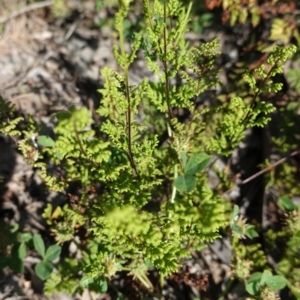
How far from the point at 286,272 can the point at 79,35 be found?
272 centimetres

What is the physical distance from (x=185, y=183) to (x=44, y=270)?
42.5 inches

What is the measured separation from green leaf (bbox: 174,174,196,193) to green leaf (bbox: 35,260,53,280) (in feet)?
3.36

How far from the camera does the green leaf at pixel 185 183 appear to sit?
64.7 inches

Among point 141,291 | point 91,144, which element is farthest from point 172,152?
point 141,291

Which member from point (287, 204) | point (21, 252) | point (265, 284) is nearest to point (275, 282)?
point (265, 284)

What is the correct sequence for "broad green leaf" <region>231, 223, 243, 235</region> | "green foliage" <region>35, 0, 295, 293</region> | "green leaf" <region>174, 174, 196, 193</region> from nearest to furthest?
"green foliage" <region>35, 0, 295, 293</region>, "green leaf" <region>174, 174, 196, 193</region>, "broad green leaf" <region>231, 223, 243, 235</region>

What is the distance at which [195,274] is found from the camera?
2.51 meters

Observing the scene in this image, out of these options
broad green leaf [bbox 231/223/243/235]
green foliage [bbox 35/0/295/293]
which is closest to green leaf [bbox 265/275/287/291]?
green foliage [bbox 35/0/295/293]

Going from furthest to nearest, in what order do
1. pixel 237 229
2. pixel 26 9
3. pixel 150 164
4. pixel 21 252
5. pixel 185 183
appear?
pixel 26 9, pixel 21 252, pixel 237 229, pixel 150 164, pixel 185 183

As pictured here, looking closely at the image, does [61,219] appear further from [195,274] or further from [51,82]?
[51,82]

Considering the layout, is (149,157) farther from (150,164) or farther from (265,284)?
(265,284)

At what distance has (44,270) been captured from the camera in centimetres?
220

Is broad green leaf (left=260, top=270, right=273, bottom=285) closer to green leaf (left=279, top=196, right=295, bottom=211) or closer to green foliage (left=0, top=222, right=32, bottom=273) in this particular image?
green leaf (left=279, top=196, right=295, bottom=211)

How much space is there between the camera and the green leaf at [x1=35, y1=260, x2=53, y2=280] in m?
2.18
